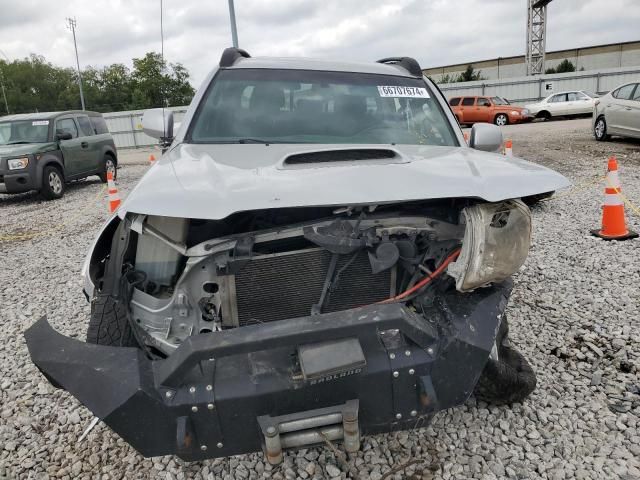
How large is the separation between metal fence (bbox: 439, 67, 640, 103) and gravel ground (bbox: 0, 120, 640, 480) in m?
26.6

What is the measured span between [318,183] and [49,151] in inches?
392

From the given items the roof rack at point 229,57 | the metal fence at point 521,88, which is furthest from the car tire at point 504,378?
the metal fence at point 521,88

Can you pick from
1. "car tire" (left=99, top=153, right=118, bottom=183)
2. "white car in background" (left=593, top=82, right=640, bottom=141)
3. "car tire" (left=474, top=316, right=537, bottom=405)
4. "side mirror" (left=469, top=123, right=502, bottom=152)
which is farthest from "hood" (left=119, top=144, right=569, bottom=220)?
"white car in background" (left=593, top=82, right=640, bottom=141)

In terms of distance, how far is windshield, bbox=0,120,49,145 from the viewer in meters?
10.2

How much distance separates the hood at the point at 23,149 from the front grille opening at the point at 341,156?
919 centimetres

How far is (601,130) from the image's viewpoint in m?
13.1

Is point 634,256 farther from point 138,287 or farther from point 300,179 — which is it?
point 138,287

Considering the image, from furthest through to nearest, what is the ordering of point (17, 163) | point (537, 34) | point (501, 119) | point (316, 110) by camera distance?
point (537, 34), point (501, 119), point (17, 163), point (316, 110)

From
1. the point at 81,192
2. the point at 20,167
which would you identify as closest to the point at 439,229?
the point at 20,167

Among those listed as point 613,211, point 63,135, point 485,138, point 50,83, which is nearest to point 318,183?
point 485,138

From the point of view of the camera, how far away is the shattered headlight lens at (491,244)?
6.28 feet

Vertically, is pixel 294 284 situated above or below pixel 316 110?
below

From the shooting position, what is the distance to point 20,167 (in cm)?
949

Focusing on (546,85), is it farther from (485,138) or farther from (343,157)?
(343,157)
